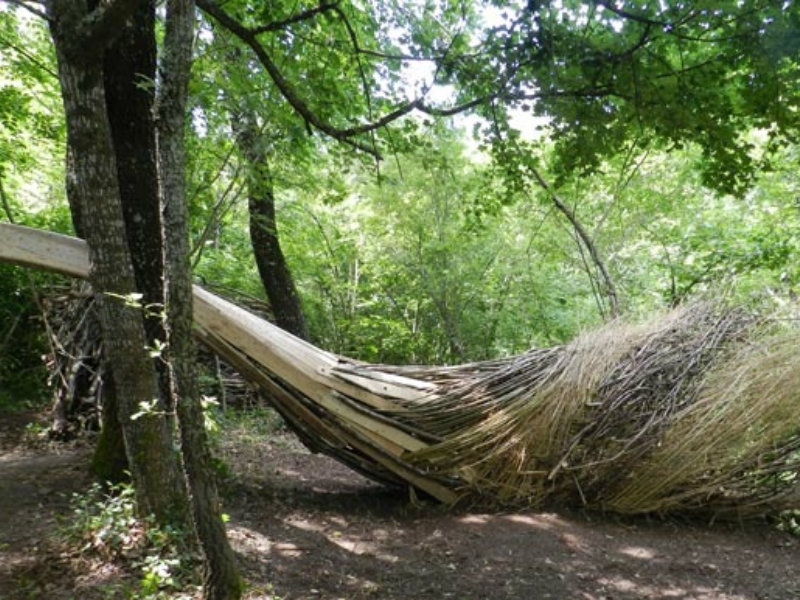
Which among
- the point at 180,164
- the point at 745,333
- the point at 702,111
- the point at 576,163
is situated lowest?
the point at 745,333

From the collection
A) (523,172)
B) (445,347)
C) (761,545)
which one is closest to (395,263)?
(445,347)

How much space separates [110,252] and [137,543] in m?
1.29

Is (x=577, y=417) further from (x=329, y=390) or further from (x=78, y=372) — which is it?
(x=78, y=372)

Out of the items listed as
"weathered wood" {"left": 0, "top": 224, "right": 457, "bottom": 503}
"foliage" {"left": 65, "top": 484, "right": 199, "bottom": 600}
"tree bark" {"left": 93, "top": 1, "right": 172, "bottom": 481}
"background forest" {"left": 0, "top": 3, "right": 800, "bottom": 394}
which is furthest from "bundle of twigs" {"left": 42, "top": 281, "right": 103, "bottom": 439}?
"foliage" {"left": 65, "top": 484, "right": 199, "bottom": 600}

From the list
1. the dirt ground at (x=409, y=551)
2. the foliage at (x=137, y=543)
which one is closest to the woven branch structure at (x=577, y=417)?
the dirt ground at (x=409, y=551)

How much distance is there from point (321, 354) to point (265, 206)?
2.95 meters

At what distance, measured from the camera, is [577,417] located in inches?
143

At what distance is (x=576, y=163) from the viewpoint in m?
3.48

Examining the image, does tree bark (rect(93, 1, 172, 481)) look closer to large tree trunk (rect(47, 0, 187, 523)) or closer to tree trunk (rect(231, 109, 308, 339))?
large tree trunk (rect(47, 0, 187, 523))

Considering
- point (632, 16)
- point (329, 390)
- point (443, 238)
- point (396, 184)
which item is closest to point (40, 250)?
point (329, 390)

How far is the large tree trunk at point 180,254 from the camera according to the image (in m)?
1.97

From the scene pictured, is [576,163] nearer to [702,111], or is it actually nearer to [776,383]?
[702,111]

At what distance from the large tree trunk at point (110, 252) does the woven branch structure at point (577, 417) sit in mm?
848

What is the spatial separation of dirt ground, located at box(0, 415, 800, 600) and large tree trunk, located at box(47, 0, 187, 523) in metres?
0.43
